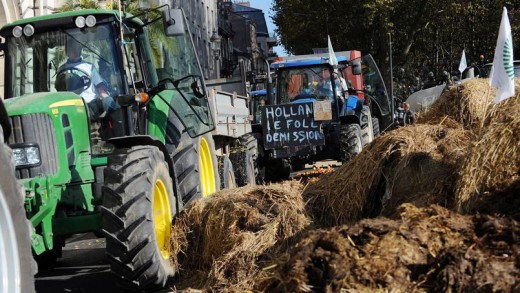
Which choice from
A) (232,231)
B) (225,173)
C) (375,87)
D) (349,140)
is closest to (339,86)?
(375,87)

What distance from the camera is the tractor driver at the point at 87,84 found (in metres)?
7.21

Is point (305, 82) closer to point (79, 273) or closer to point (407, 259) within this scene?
point (79, 273)

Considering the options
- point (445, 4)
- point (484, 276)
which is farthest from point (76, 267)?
point (445, 4)

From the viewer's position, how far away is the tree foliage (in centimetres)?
3775

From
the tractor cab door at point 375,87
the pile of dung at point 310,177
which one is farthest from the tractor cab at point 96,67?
the tractor cab door at point 375,87

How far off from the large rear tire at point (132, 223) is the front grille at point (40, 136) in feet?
1.44

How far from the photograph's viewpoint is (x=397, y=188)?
6652 millimetres

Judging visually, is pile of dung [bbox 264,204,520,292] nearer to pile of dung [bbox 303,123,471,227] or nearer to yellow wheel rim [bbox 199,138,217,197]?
pile of dung [bbox 303,123,471,227]

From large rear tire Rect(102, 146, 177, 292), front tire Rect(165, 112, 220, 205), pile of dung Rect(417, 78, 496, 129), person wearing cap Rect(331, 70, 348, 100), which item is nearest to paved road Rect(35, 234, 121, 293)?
large rear tire Rect(102, 146, 177, 292)

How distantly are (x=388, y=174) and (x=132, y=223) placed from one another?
86.7 inches

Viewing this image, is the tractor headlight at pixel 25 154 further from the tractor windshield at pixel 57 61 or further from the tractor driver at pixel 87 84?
the tractor windshield at pixel 57 61

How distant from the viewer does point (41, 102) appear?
649cm

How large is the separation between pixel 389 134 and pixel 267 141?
6.73 meters

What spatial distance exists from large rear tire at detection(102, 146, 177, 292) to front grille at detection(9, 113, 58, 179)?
1.44ft
